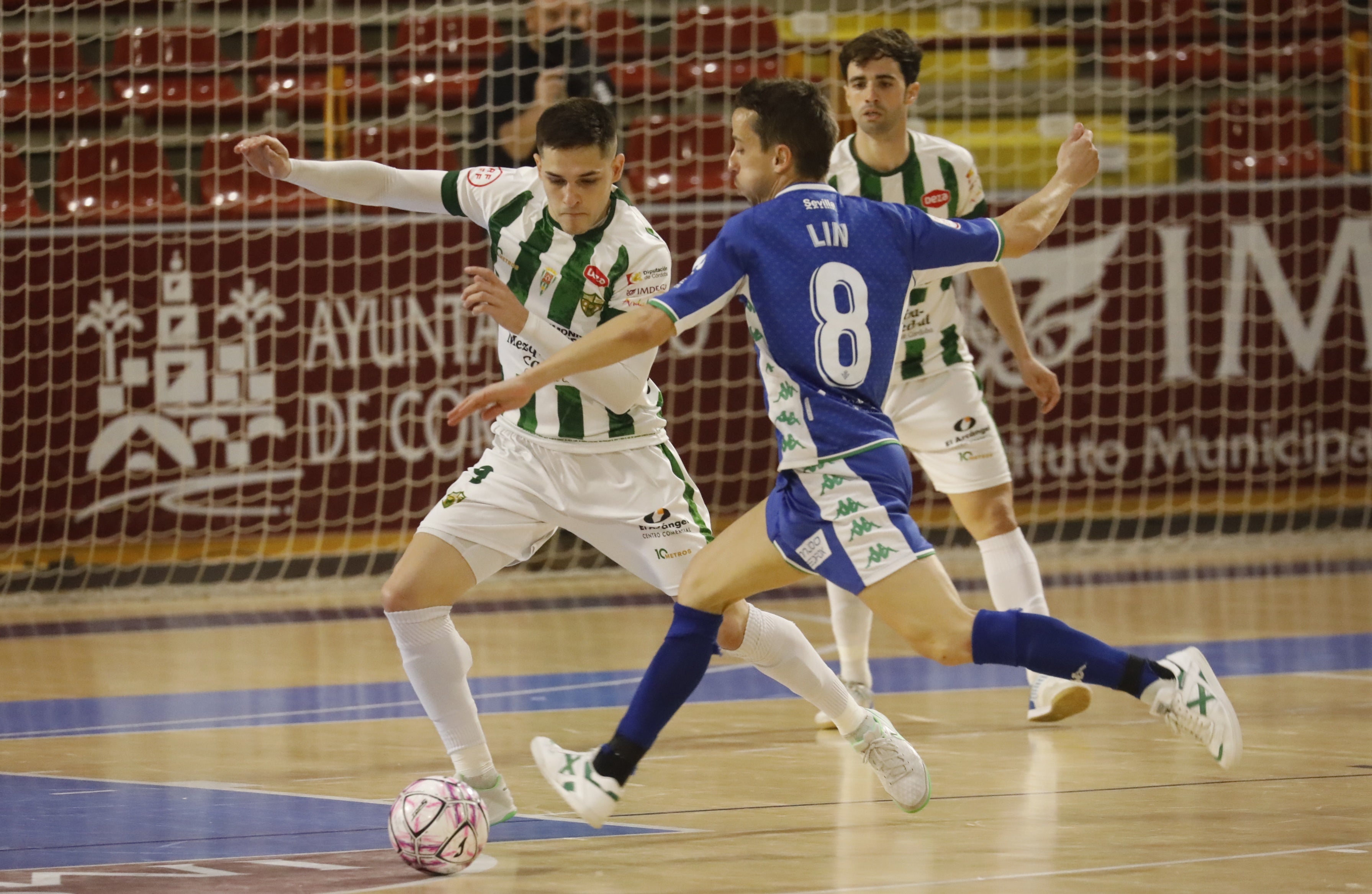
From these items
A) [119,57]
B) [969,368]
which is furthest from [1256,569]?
[119,57]

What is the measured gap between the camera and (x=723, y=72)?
41.2 feet

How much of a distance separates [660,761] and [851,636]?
104 cm

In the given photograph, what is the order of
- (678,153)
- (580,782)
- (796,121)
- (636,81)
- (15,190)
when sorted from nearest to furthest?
1. (580,782)
2. (796,121)
3. (15,190)
4. (678,153)
5. (636,81)

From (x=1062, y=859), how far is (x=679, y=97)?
29.3ft

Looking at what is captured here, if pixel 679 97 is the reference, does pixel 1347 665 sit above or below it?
below

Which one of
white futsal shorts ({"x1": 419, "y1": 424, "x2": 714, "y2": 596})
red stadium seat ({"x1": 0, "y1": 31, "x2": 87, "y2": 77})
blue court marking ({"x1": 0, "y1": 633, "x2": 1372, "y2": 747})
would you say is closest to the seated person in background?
red stadium seat ({"x1": 0, "y1": 31, "x2": 87, "y2": 77})

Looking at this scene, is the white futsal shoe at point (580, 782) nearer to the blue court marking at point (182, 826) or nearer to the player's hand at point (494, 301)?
the blue court marking at point (182, 826)

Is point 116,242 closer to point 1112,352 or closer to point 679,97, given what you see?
point 679,97

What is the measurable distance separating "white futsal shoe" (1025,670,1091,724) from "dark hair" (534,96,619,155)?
7.68 ft

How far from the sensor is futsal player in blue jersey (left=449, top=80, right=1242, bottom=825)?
13.9 ft

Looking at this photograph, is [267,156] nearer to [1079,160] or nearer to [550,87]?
[1079,160]

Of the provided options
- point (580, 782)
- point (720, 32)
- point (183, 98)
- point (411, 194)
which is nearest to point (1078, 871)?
point (580, 782)

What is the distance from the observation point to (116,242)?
A: 1020cm

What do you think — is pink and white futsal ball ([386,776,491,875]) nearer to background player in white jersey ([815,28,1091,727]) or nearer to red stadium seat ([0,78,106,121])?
background player in white jersey ([815,28,1091,727])
